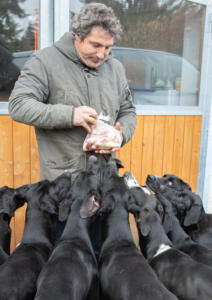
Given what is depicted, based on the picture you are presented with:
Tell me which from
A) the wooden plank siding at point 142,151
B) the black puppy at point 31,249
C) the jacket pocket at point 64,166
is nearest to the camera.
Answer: the black puppy at point 31,249

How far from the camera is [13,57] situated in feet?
12.9

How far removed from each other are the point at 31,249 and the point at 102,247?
58 centimetres

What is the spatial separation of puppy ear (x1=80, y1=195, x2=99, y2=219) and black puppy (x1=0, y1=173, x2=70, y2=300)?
0.83 feet

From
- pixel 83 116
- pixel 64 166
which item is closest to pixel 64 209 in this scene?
pixel 64 166

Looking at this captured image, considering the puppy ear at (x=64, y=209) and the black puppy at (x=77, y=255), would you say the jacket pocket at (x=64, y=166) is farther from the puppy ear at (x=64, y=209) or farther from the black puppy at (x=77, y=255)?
the puppy ear at (x=64, y=209)

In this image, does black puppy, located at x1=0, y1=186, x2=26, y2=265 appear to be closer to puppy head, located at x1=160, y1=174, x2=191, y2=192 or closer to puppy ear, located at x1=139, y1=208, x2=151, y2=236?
puppy ear, located at x1=139, y1=208, x2=151, y2=236

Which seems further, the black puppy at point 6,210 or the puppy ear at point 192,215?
the puppy ear at point 192,215

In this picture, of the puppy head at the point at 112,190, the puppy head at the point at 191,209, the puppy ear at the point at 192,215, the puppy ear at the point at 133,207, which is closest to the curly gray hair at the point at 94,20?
the puppy head at the point at 112,190

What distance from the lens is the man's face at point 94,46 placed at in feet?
8.52

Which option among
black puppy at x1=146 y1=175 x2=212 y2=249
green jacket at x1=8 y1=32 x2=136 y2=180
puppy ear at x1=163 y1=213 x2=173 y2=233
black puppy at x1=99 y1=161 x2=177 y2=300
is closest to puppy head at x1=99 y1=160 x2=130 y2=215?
black puppy at x1=99 y1=161 x2=177 y2=300

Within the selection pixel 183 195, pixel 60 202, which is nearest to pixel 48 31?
pixel 60 202

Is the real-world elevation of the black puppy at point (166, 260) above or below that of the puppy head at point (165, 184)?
below

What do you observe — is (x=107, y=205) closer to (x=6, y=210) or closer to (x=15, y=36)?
(x=6, y=210)

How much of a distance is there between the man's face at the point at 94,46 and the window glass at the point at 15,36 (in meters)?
1.40
